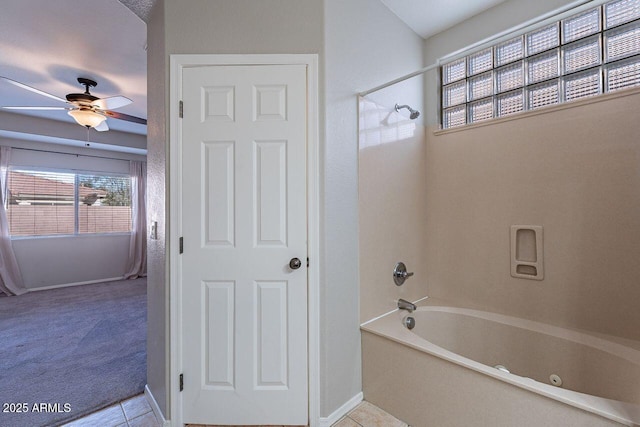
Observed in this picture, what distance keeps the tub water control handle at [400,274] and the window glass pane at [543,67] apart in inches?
61.1

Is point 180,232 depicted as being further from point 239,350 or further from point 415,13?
point 415,13

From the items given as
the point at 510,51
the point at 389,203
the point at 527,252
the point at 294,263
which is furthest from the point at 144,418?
the point at 510,51

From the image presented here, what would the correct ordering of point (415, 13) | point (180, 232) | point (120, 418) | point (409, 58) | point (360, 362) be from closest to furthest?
point (180, 232) → point (120, 418) → point (360, 362) → point (415, 13) → point (409, 58)

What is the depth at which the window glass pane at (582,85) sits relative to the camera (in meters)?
1.73

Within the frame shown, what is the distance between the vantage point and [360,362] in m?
1.81

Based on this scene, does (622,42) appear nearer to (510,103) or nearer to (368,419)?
(510,103)

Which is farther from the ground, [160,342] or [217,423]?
[160,342]

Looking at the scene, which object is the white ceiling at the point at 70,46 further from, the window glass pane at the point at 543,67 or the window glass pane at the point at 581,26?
the window glass pane at the point at 581,26

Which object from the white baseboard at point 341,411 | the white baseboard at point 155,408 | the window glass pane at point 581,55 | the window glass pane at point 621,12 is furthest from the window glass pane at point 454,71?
the white baseboard at point 155,408

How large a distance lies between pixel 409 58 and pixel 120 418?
10.2 feet

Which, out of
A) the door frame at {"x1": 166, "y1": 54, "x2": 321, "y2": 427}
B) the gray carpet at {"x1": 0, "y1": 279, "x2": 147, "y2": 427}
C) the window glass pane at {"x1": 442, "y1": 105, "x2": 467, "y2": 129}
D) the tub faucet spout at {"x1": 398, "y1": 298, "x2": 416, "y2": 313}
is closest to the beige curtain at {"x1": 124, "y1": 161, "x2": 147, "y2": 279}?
the gray carpet at {"x1": 0, "y1": 279, "x2": 147, "y2": 427}

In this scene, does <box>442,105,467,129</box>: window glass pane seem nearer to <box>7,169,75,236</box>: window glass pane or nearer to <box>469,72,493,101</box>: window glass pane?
<box>469,72,493,101</box>: window glass pane

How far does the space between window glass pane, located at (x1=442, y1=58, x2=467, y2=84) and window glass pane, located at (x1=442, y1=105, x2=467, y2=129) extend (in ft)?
0.81

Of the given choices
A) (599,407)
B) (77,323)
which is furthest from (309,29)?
(77,323)
